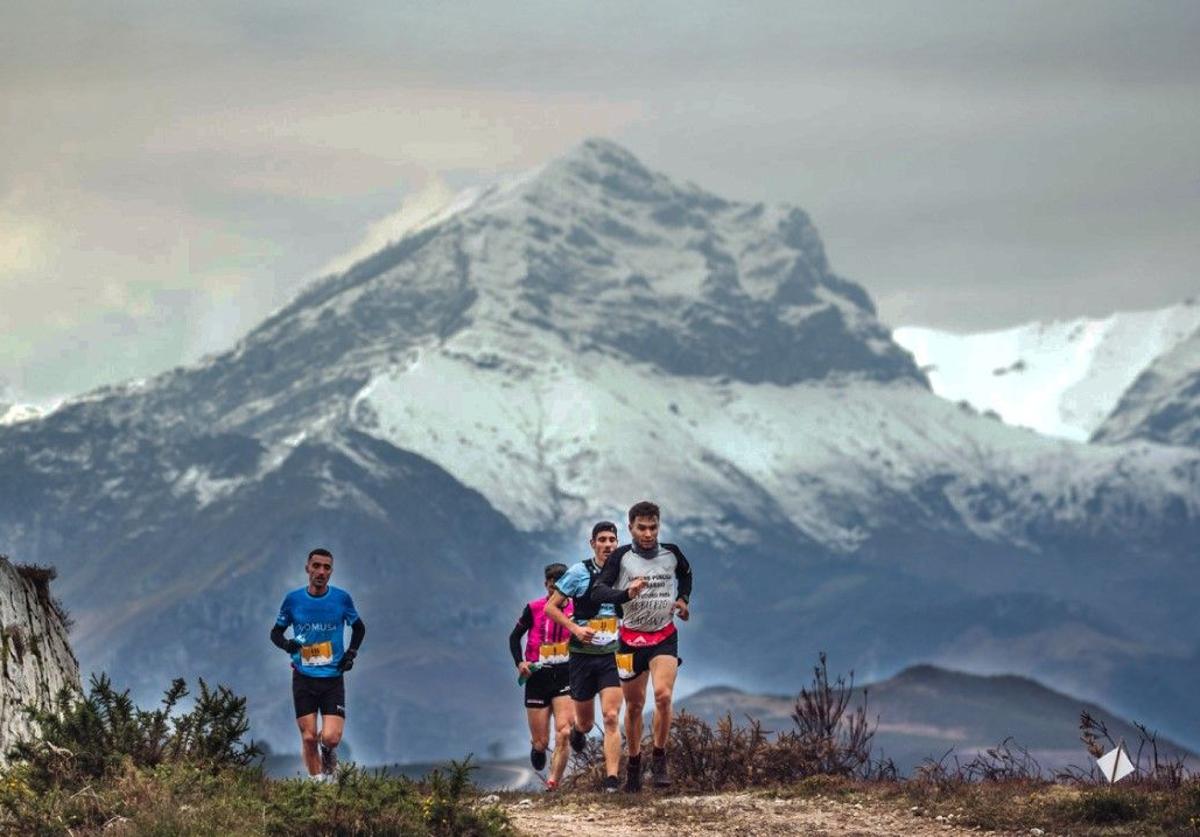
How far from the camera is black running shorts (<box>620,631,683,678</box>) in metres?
30.2

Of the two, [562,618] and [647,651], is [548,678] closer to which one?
[562,618]

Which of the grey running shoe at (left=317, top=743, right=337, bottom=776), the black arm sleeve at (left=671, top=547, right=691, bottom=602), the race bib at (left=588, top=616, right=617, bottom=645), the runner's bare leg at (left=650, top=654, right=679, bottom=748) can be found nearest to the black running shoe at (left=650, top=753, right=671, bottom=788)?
the runner's bare leg at (left=650, top=654, right=679, bottom=748)

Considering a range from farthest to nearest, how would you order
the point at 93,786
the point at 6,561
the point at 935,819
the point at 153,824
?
the point at 935,819 < the point at 6,561 < the point at 93,786 < the point at 153,824

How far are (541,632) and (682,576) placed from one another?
462 centimetres

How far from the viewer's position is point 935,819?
27.9m

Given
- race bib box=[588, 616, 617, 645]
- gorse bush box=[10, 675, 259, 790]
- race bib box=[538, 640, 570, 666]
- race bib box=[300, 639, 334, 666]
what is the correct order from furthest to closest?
race bib box=[538, 640, 570, 666] < race bib box=[588, 616, 617, 645] < race bib box=[300, 639, 334, 666] < gorse bush box=[10, 675, 259, 790]

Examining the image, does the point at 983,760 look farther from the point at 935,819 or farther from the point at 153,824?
the point at 153,824

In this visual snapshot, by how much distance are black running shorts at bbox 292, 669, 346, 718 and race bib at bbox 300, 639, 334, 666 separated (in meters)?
0.20

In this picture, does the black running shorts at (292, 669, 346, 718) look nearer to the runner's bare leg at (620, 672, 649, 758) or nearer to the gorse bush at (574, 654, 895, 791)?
the runner's bare leg at (620, 672, 649, 758)

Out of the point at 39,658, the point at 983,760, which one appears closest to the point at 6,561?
the point at 39,658

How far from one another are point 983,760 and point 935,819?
3.58 metres

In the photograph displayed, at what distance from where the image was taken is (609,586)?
29922mm

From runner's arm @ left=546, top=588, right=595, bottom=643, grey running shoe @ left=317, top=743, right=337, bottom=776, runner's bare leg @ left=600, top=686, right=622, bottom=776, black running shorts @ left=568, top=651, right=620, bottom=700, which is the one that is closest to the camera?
grey running shoe @ left=317, top=743, right=337, bottom=776

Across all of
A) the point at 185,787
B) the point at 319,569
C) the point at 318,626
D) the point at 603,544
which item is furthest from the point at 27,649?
the point at 603,544
